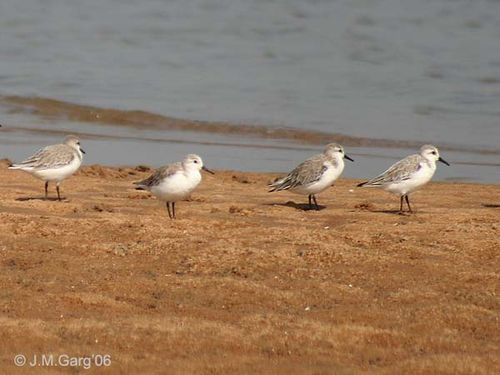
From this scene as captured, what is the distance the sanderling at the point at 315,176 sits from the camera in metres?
14.1

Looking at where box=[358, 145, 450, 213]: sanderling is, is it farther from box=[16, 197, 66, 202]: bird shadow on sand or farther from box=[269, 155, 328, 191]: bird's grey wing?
box=[16, 197, 66, 202]: bird shadow on sand

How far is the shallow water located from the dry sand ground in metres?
5.33

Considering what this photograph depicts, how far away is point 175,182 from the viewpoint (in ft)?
42.5

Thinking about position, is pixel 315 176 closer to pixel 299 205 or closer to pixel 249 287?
pixel 299 205

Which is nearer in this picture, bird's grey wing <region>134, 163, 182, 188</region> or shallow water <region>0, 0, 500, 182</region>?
bird's grey wing <region>134, 163, 182, 188</region>

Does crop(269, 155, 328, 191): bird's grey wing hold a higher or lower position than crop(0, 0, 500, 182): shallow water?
lower

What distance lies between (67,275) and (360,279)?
2.54 m

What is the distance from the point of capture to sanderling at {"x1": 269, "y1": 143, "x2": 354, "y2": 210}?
14062mm

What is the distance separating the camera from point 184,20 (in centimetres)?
3231

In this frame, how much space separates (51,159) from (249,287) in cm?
532

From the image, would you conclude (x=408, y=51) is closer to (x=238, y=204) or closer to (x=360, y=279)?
(x=238, y=204)

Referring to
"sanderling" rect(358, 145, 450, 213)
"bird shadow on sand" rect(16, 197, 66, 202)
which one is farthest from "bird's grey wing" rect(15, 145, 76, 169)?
"sanderling" rect(358, 145, 450, 213)

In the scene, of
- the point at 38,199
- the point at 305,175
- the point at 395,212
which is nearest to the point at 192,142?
the point at 305,175

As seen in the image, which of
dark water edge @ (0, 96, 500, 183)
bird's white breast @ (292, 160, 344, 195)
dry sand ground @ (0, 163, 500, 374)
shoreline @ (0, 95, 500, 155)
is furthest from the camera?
shoreline @ (0, 95, 500, 155)
